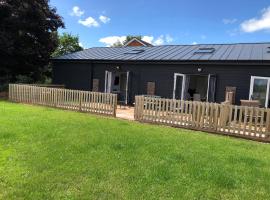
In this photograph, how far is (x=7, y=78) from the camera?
22.2m

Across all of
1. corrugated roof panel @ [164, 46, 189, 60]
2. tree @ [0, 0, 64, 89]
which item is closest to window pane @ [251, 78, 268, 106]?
corrugated roof panel @ [164, 46, 189, 60]

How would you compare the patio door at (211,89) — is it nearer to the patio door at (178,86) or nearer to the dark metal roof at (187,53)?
the dark metal roof at (187,53)

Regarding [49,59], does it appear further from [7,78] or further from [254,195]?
[254,195]

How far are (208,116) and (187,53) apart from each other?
28.1 feet

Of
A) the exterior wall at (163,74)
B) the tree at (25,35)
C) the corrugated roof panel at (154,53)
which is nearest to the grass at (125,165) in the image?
the exterior wall at (163,74)

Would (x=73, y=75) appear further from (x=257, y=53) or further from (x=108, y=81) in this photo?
(x=257, y=53)

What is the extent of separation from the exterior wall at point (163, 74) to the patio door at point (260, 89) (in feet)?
0.80

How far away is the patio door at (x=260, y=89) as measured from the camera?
45.7ft

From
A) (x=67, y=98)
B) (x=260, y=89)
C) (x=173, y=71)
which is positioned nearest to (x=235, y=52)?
(x=260, y=89)

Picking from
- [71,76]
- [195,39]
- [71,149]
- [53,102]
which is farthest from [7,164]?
[195,39]

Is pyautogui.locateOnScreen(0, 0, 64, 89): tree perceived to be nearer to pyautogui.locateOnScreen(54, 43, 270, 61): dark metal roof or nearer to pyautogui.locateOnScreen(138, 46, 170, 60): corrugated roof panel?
pyautogui.locateOnScreen(54, 43, 270, 61): dark metal roof

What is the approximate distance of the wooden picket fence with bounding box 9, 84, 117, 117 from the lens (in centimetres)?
1246

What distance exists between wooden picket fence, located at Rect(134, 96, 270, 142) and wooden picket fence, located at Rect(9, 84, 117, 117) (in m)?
1.51

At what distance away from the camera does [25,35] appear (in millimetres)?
21719
